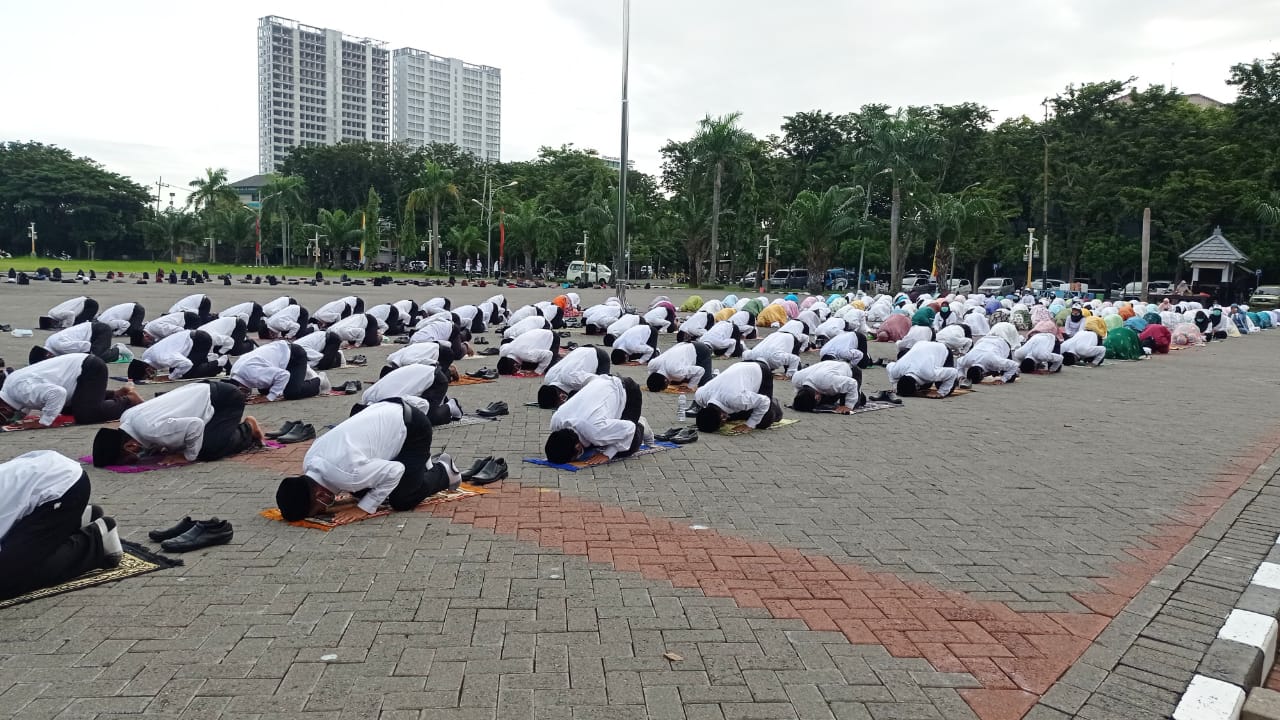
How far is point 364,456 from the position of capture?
20.0ft

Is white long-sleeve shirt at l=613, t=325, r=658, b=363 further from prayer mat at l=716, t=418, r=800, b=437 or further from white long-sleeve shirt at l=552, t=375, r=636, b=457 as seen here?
white long-sleeve shirt at l=552, t=375, r=636, b=457

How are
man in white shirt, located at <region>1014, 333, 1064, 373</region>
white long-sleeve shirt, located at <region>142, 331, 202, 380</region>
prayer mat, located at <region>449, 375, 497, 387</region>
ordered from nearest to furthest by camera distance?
white long-sleeve shirt, located at <region>142, 331, 202, 380</region>
prayer mat, located at <region>449, 375, 497, 387</region>
man in white shirt, located at <region>1014, 333, 1064, 373</region>

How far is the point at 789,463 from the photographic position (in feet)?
27.6

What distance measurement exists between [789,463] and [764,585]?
3417 mm

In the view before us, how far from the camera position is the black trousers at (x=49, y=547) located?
4.54 meters

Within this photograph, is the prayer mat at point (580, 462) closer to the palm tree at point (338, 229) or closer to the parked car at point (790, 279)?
the parked car at point (790, 279)

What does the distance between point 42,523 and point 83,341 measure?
417 inches

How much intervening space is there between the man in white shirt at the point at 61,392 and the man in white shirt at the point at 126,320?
8037 millimetres

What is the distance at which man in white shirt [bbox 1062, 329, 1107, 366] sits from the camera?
18.7 metres

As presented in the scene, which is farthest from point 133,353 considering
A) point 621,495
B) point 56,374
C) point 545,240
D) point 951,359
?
point 545,240

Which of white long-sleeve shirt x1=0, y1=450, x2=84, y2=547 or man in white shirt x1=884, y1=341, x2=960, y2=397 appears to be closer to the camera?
white long-sleeve shirt x1=0, y1=450, x2=84, y2=547

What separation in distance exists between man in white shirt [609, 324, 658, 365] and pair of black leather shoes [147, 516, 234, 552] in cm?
1088

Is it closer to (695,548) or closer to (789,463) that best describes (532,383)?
(789,463)

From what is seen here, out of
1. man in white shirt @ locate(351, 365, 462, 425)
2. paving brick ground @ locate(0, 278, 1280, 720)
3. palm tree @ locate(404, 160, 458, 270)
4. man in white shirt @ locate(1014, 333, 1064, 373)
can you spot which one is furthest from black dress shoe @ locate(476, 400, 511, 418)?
palm tree @ locate(404, 160, 458, 270)
